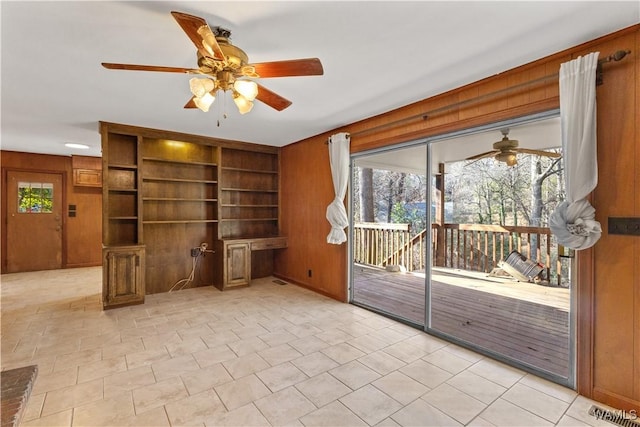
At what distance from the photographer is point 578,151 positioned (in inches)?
80.9

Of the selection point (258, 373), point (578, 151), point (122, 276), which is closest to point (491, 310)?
point (578, 151)

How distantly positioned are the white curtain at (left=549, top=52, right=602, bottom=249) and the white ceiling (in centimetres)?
23

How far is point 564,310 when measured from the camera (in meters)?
3.53

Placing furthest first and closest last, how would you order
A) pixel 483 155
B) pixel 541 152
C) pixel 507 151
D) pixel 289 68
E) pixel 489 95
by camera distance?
pixel 483 155 < pixel 507 151 < pixel 541 152 < pixel 489 95 < pixel 289 68

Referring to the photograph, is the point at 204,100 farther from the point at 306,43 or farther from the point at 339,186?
the point at 339,186

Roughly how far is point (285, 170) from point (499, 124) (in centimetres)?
369

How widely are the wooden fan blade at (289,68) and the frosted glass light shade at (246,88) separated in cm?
9

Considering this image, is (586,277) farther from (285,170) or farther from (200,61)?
(285,170)

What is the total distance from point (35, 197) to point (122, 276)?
410 cm

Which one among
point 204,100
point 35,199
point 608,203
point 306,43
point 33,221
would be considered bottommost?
point 33,221

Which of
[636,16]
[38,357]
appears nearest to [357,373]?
[38,357]

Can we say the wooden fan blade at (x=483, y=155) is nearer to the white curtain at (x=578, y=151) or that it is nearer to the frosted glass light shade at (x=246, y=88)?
the white curtain at (x=578, y=151)

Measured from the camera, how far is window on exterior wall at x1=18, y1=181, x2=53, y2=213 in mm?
6008

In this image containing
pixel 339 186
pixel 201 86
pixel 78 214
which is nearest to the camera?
pixel 201 86
